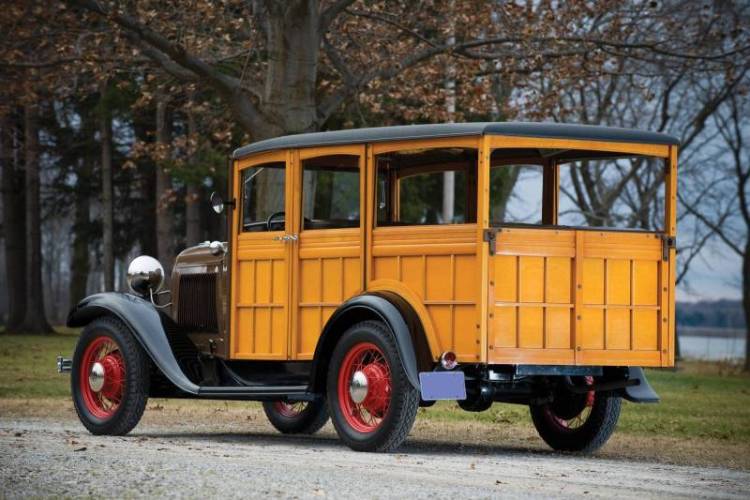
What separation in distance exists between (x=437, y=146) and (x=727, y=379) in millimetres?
18140

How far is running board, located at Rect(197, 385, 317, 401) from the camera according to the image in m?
11.5

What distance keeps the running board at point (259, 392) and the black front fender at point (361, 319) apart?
0.18m

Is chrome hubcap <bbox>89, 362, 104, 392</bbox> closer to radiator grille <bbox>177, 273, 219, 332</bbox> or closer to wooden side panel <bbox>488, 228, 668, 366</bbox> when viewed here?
radiator grille <bbox>177, 273, 219, 332</bbox>

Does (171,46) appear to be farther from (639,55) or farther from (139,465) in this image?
(139,465)

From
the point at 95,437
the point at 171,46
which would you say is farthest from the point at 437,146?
the point at 171,46

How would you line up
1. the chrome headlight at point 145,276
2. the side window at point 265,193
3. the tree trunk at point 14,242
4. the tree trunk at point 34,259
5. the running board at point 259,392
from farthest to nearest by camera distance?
the tree trunk at point 14,242
the tree trunk at point 34,259
the chrome headlight at point 145,276
the side window at point 265,193
the running board at point 259,392

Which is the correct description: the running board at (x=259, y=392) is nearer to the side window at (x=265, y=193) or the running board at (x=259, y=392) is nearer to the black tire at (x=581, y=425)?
the side window at (x=265, y=193)

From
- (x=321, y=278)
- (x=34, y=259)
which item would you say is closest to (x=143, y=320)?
(x=321, y=278)

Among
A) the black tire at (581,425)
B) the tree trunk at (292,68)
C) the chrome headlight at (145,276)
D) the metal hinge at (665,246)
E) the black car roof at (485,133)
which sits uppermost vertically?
the tree trunk at (292,68)

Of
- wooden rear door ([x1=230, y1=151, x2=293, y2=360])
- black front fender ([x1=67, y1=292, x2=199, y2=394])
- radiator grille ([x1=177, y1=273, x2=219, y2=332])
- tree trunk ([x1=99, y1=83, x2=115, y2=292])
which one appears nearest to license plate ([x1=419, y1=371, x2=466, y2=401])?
wooden rear door ([x1=230, y1=151, x2=293, y2=360])

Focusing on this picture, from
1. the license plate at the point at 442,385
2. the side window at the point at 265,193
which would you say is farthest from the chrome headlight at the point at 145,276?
the license plate at the point at 442,385

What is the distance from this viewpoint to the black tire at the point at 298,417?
13.5 m

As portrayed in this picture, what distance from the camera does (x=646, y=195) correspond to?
38.9 metres

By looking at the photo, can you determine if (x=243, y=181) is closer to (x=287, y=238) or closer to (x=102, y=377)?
(x=287, y=238)
